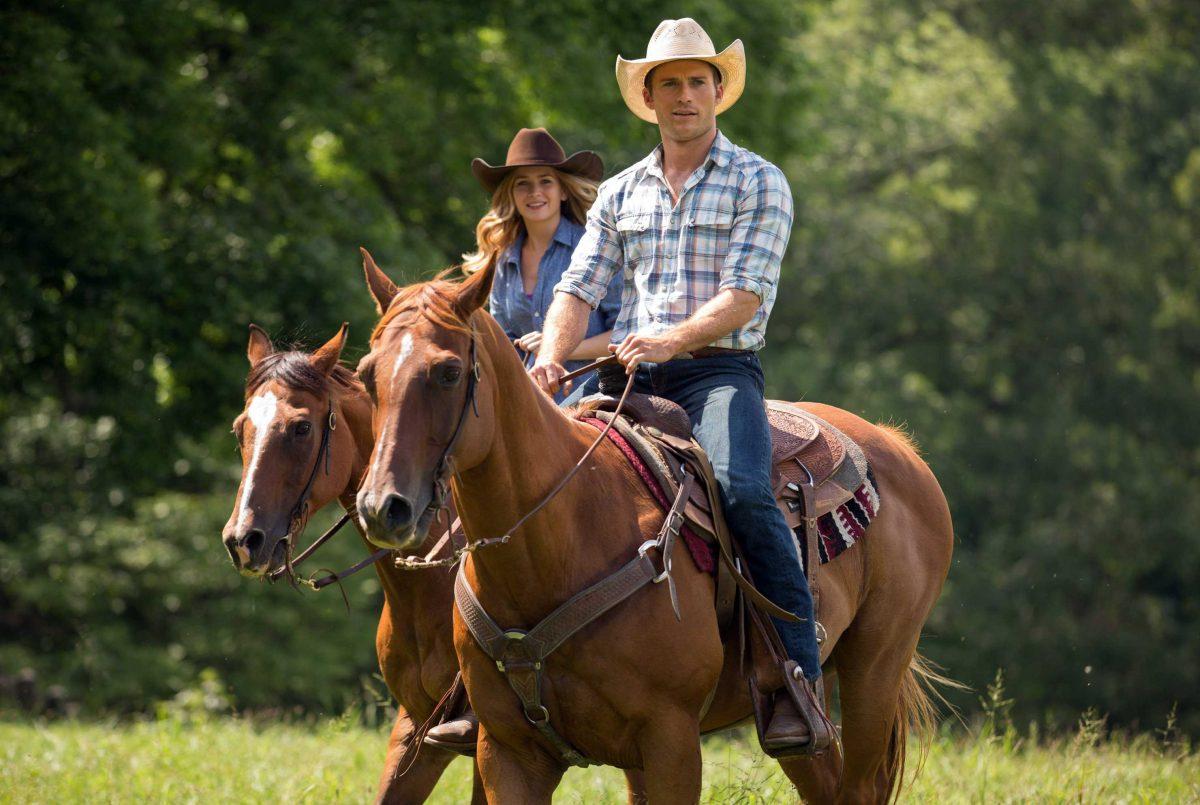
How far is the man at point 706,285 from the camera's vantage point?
5492 mm

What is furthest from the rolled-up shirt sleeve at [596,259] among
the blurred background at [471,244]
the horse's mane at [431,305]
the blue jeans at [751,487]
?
the blurred background at [471,244]

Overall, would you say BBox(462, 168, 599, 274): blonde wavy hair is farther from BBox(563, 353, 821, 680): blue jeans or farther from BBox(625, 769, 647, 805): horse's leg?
BBox(625, 769, 647, 805): horse's leg

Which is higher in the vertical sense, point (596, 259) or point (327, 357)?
point (596, 259)

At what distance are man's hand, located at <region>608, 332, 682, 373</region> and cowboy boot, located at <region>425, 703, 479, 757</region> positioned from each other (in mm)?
1638

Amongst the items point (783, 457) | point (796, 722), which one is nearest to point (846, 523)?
point (783, 457)

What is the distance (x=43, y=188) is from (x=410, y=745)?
1040 centimetres

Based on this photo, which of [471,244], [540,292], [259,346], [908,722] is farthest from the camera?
[471,244]

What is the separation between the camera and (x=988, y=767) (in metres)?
8.90

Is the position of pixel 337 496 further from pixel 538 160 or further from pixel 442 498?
pixel 442 498

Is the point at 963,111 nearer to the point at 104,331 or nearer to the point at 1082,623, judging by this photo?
the point at 1082,623

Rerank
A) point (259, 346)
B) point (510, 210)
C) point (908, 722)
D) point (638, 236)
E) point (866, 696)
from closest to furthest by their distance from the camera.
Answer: point (638, 236) < point (866, 696) < point (259, 346) < point (908, 722) < point (510, 210)

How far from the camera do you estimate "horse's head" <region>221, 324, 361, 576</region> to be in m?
6.04

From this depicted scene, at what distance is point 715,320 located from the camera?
541cm

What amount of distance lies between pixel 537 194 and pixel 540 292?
59 cm
